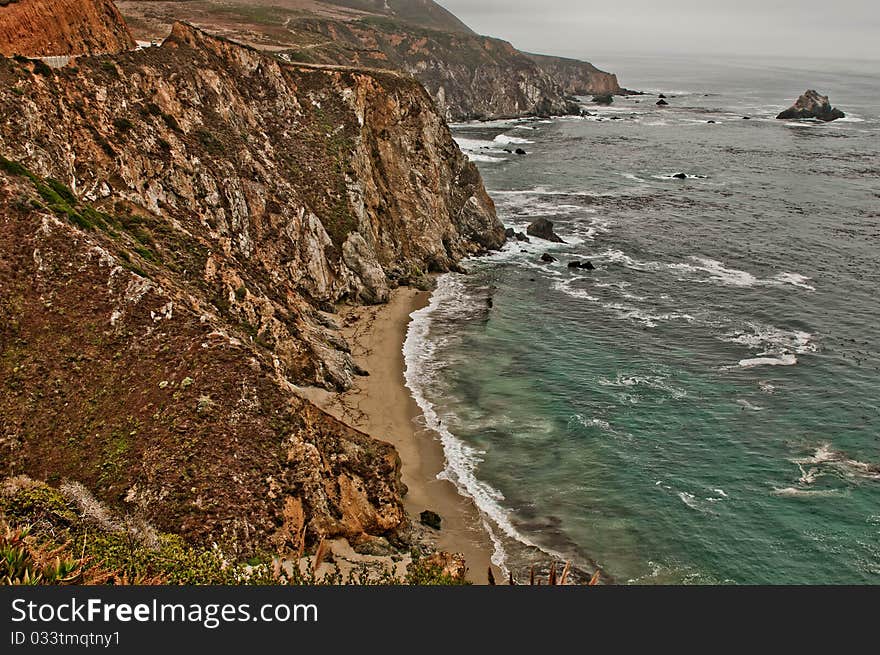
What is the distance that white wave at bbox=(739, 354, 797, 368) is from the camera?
163 feet

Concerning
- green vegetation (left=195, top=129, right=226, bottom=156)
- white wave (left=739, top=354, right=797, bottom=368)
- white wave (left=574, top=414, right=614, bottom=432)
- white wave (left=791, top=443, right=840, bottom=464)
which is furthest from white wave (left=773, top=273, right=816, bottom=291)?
green vegetation (left=195, top=129, right=226, bottom=156)

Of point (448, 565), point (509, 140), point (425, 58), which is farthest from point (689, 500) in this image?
point (425, 58)

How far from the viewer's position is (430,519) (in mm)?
32500

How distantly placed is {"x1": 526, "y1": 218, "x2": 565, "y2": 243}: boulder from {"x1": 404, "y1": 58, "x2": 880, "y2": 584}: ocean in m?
1.95

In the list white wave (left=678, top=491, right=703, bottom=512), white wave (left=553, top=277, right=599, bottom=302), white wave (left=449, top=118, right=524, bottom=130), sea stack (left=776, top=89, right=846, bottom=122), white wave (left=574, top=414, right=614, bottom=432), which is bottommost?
white wave (left=678, top=491, right=703, bottom=512)

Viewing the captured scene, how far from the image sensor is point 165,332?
3058 centimetres

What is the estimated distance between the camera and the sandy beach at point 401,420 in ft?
105

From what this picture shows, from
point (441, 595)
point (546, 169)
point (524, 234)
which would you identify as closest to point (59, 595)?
point (441, 595)

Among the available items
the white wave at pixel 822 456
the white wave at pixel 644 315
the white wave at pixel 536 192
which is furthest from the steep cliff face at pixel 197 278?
the white wave at pixel 536 192

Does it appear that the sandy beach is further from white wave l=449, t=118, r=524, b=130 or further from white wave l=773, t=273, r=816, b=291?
white wave l=449, t=118, r=524, b=130

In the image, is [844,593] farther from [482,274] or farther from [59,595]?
[482,274]

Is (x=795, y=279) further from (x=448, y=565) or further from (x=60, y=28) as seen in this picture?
(x=60, y=28)

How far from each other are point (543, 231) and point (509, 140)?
74.6 m

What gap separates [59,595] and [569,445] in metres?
30.9
